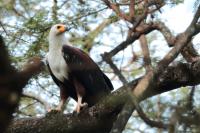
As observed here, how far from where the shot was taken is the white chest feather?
220 inches

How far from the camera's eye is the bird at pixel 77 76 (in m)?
5.52

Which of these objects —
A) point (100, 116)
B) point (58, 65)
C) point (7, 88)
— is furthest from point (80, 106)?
point (7, 88)

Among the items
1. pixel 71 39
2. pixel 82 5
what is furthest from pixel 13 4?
pixel 82 5

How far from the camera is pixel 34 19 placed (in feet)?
20.0

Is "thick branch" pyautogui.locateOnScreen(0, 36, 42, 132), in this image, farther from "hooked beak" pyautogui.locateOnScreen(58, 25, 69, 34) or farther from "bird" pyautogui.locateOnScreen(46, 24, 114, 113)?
"hooked beak" pyautogui.locateOnScreen(58, 25, 69, 34)

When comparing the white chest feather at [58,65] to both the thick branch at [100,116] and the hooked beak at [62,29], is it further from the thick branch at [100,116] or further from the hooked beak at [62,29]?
the thick branch at [100,116]

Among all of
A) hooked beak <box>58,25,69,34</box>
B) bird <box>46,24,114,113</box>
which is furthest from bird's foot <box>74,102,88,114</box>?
hooked beak <box>58,25,69,34</box>

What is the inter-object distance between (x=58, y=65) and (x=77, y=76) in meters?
0.27

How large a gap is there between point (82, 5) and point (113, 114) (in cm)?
239

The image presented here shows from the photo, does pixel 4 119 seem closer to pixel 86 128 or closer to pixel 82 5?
pixel 86 128

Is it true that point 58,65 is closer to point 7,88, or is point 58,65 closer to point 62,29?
point 62,29

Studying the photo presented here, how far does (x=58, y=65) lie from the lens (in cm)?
560

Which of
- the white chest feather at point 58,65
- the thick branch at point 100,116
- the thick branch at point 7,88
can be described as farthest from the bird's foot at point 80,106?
the thick branch at point 7,88

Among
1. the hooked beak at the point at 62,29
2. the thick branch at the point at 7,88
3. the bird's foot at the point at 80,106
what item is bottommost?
the bird's foot at the point at 80,106
